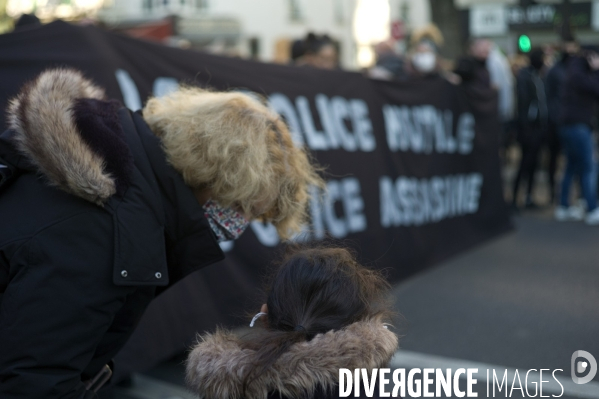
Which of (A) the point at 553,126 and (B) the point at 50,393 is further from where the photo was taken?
(A) the point at 553,126

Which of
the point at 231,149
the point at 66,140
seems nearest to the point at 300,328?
the point at 231,149

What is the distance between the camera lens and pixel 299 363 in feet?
5.58

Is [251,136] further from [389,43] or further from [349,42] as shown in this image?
[349,42]

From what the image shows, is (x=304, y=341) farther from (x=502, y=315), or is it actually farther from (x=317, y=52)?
(x=317, y=52)

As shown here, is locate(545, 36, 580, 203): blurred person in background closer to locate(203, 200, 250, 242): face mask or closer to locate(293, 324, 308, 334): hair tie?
locate(203, 200, 250, 242): face mask

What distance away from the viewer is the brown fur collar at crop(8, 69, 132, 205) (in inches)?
73.3

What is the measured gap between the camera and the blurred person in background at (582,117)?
897cm

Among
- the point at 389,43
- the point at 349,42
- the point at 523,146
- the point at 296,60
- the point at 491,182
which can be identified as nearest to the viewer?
the point at 296,60

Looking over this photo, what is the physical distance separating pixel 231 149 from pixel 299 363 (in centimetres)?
71

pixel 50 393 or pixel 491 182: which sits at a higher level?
pixel 50 393

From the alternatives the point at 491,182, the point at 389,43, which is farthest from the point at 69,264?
the point at 389,43

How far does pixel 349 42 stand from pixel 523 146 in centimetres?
2702

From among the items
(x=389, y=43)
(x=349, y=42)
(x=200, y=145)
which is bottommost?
(x=349, y=42)

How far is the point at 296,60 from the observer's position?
7777 millimetres
